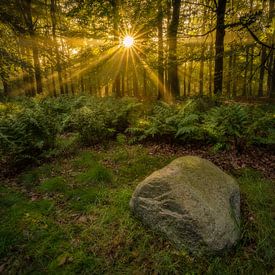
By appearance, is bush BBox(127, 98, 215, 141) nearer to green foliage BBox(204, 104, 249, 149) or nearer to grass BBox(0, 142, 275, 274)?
green foliage BBox(204, 104, 249, 149)

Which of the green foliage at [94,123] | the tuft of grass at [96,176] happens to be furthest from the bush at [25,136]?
the tuft of grass at [96,176]

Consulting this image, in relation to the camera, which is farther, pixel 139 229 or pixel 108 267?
pixel 139 229

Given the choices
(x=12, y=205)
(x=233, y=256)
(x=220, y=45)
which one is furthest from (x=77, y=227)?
(x=220, y=45)

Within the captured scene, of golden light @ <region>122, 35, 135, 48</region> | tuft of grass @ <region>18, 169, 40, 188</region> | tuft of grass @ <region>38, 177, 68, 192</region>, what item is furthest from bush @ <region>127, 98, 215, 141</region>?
golden light @ <region>122, 35, 135, 48</region>

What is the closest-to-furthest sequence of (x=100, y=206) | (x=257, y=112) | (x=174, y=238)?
(x=174, y=238) → (x=100, y=206) → (x=257, y=112)

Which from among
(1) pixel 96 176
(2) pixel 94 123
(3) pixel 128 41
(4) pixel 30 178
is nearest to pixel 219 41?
(2) pixel 94 123

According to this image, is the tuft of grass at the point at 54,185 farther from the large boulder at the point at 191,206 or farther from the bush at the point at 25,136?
the large boulder at the point at 191,206

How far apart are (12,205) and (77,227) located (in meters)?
1.39

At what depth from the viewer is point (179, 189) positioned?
297cm

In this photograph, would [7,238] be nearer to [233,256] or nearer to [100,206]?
[100,206]

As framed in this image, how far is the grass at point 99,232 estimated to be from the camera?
8.49 ft

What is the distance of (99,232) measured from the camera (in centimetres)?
309

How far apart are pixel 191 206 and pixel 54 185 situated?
273 centimetres

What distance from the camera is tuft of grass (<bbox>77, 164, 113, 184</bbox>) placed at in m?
4.40
